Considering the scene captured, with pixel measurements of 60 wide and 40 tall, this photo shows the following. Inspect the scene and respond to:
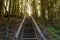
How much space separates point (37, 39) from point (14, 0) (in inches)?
625

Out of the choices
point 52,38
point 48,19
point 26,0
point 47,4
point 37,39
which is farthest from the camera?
point 26,0

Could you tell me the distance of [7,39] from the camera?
8.03 meters

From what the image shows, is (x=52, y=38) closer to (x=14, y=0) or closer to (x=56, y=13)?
(x=56, y=13)

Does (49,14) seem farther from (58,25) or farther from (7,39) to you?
(7,39)

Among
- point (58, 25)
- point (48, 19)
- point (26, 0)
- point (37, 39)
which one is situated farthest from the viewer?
point (26, 0)

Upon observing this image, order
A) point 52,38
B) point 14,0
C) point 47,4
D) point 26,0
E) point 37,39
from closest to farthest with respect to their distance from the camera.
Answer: point 37,39, point 52,38, point 47,4, point 14,0, point 26,0

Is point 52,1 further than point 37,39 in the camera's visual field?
Yes

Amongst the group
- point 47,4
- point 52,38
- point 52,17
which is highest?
point 47,4

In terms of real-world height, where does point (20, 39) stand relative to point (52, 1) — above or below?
below

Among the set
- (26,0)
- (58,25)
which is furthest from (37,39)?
(26,0)

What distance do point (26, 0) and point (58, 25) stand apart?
23.6 meters

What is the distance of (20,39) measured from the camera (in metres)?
7.76

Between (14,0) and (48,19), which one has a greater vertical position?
(14,0)

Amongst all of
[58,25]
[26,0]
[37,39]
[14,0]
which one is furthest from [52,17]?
[26,0]
